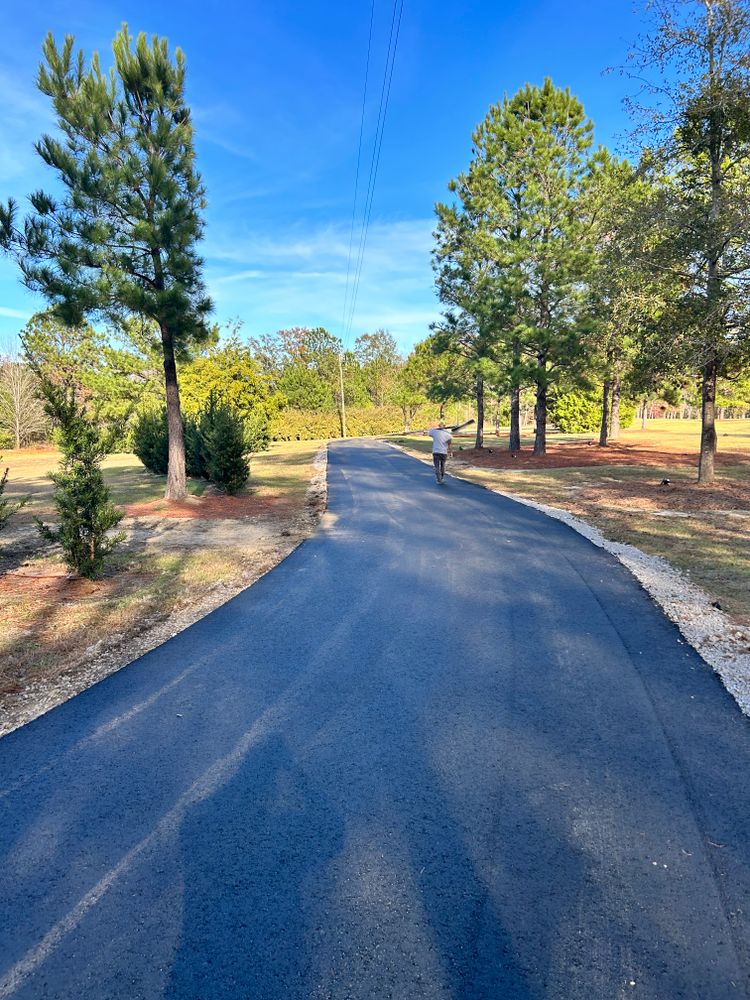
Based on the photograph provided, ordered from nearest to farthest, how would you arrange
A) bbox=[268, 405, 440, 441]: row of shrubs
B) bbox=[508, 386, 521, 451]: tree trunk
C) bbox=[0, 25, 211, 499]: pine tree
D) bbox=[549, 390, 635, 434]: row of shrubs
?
1. bbox=[0, 25, 211, 499]: pine tree
2. bbox=[508, 386, 521, 451]: tree trunk
3. bbox=[549, 390, 635, 434]: row of shrubs
4. bbox=[268, 405, 440, 441]: row of shrubs

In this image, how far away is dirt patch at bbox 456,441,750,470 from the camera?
65.4ft

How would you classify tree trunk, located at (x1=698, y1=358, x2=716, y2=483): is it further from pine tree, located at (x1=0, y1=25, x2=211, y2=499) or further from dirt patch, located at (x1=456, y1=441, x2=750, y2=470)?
pine tree, located at (x1=0, y1=25, x2=211, y2=499)

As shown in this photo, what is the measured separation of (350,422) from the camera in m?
58.4

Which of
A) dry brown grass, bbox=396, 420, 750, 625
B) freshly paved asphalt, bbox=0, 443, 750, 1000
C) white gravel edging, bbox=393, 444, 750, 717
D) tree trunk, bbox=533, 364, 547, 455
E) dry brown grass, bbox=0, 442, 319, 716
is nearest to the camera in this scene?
freshly paved asphalt, bbox=0, 443, 750, 1000

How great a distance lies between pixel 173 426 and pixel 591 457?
1758 centimetres

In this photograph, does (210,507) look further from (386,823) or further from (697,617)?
(386,823)

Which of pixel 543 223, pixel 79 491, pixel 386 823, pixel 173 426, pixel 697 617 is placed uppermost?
pixel 543 223

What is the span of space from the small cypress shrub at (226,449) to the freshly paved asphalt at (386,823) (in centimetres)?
914

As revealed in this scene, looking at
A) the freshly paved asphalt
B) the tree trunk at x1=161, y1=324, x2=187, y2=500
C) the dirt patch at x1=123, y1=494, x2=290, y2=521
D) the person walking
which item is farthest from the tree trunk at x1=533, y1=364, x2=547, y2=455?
the freshly paved asphalt

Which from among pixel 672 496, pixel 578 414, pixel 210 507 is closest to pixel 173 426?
pixel 210 507

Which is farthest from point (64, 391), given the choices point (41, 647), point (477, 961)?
point (477, 961)

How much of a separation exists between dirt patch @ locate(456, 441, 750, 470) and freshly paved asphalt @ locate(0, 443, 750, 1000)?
54.8 feet

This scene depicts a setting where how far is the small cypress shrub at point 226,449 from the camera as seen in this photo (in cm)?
1347

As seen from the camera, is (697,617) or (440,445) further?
(440,445)
